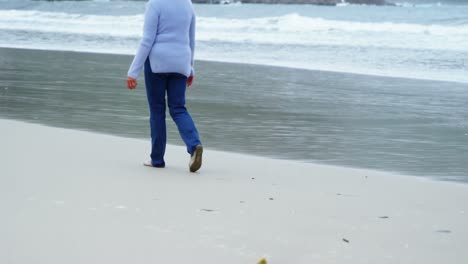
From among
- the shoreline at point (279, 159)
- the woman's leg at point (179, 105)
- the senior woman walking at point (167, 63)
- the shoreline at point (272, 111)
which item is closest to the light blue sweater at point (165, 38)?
the senior woman walking at point (167, 63)

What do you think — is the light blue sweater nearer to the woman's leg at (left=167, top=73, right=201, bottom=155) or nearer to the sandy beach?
the woman's leg at (left=167, top=73, right=201, bottom=155)

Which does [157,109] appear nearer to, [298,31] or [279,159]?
[279,159]

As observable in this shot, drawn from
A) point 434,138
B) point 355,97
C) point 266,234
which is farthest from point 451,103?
point 266,234

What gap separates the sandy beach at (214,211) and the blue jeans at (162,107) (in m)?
0.20

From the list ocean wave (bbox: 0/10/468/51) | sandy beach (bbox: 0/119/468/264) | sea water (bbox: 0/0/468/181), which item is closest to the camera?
sandy beach (bbox: 0/119/468/264)

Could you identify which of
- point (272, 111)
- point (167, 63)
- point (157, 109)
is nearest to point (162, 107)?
point (157, 109)

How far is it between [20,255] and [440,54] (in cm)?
1801

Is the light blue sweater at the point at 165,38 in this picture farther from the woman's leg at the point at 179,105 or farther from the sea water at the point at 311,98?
the sea water at the point at 311,98

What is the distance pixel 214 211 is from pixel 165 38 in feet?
5.87

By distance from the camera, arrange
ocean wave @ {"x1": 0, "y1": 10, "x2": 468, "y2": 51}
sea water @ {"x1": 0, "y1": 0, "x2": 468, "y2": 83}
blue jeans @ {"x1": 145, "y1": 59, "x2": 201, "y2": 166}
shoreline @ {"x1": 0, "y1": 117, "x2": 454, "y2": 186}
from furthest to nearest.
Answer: ocean wave @ {"x1": 0, "y1": 10, "x2": 468, "y2": 51} < sea water @ {"x1": 0, "y1": 0, "x2": 468, "y2": 83} < shoreline @ {"x1": 0, "y1": 117, "x2": 454, "y2": 186} < blue jeans @ {"x1": 145, "y1": 59, "x2": 201, "y2": 166}

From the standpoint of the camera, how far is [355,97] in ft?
38.3

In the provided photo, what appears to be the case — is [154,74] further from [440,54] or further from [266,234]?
[440,54]

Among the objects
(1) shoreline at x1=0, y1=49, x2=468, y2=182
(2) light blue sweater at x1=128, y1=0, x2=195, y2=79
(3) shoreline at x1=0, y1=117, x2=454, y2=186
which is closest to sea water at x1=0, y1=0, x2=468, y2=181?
(1) shoreline at x1=0, y1=49, x2=468, y2=182

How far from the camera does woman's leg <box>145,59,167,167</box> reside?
5902 mm
